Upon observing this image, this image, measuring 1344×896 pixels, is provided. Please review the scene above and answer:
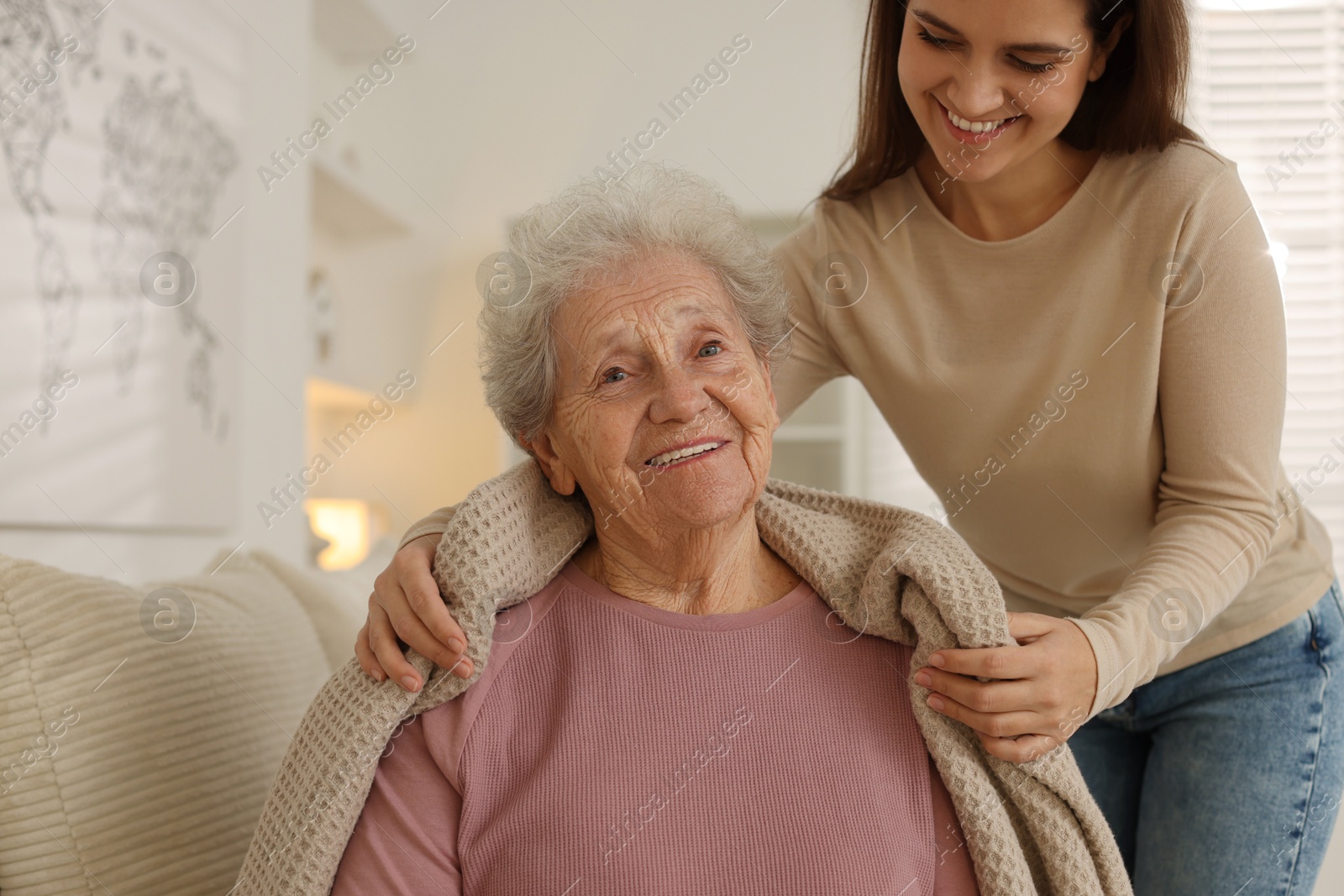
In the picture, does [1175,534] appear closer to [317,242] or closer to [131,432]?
[131,432]

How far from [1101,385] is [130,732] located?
1283mm

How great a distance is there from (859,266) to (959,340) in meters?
0.18

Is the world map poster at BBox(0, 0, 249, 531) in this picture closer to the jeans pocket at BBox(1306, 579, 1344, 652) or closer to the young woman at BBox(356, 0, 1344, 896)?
the young woman at BBox(356, 0, 1344, 896)

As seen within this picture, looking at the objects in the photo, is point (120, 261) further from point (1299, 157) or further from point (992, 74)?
point (1299, 157)

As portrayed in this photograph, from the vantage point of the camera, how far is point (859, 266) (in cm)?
154

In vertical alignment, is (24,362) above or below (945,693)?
above

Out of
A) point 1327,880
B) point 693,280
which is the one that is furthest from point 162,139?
point 1327,880

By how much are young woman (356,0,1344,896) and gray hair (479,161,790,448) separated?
179mm

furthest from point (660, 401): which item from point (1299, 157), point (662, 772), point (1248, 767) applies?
point (1299, 157)

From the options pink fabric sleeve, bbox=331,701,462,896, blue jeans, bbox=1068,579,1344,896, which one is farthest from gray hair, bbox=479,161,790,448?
blue jeans, bbox=1068,579,1344,896

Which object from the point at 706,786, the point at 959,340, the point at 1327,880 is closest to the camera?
the point at 706,786

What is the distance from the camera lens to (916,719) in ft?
3.96

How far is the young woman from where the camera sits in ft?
3.91

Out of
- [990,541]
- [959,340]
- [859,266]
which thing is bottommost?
[990,541]
